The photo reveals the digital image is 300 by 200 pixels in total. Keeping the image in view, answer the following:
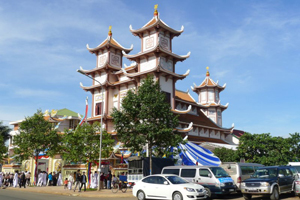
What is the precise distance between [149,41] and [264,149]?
22347 millimetres

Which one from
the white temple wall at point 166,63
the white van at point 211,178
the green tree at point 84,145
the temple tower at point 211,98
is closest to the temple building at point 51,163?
the green tree at point 84,145

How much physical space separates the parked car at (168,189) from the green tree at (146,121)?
741 cm

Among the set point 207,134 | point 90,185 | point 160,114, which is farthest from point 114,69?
point 160,114

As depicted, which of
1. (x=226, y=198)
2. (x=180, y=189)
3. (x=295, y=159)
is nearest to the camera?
(x=180, y=189)

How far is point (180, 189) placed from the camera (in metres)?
14.9

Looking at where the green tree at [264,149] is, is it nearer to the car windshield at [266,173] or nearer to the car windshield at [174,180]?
the car windshield at [266,173]

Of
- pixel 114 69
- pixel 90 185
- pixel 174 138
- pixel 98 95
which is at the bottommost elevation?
pixel 90 185

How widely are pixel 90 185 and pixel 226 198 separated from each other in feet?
54.7

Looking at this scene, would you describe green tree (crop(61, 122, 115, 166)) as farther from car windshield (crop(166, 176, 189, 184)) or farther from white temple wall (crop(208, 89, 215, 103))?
white temple wall (crop(208, 89, 215, 103))

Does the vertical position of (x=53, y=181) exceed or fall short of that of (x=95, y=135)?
it falls short

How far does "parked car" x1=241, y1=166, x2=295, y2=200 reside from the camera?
50.0 feet

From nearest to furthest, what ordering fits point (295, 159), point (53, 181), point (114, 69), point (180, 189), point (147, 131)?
point (180, 189), point (147, 131), point (295, 159), point (53, 181), point (114, 69)

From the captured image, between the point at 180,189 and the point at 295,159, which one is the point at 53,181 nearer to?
the point at 180,189

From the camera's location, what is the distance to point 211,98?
6750 cm
